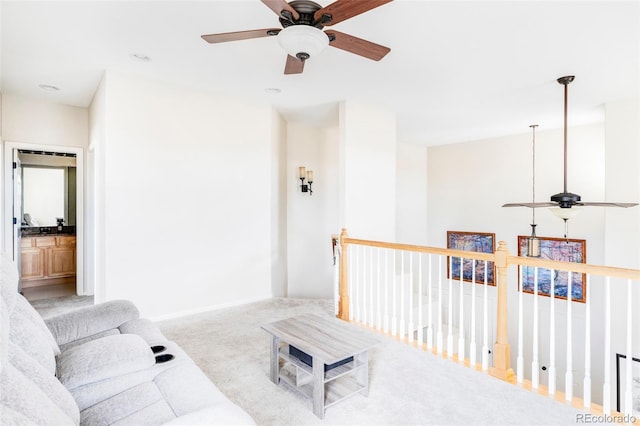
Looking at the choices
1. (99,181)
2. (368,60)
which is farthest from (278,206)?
(368,60)

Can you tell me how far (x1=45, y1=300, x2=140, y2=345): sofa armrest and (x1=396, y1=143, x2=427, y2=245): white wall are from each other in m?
5.96

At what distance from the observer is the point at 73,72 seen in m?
3.63

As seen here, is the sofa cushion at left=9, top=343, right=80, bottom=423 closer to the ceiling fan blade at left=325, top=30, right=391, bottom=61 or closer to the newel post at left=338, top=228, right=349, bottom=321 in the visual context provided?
the ceiling fan blade at left=325, top=30, right=391, bottom=61

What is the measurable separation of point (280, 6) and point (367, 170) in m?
3.10

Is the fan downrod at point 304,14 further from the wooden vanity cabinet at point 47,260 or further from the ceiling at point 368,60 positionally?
the wooden vanity cabinet at point 47,260

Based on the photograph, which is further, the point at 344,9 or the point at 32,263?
the point at 32,263

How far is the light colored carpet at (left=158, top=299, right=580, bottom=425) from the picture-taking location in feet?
7.01

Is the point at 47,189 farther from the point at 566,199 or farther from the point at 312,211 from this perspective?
the point at 566,199

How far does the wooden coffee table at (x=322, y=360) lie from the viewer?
2.14 metres

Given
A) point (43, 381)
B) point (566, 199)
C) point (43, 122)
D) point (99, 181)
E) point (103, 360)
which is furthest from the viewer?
point (43, 122)

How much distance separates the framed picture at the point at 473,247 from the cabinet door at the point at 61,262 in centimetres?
674

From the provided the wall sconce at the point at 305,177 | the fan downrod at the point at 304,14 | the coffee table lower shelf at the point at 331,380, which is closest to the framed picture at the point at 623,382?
the coffee table lower shelf at the point at 331,380

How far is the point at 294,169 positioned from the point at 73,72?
10.1 feet

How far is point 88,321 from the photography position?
227 cm
